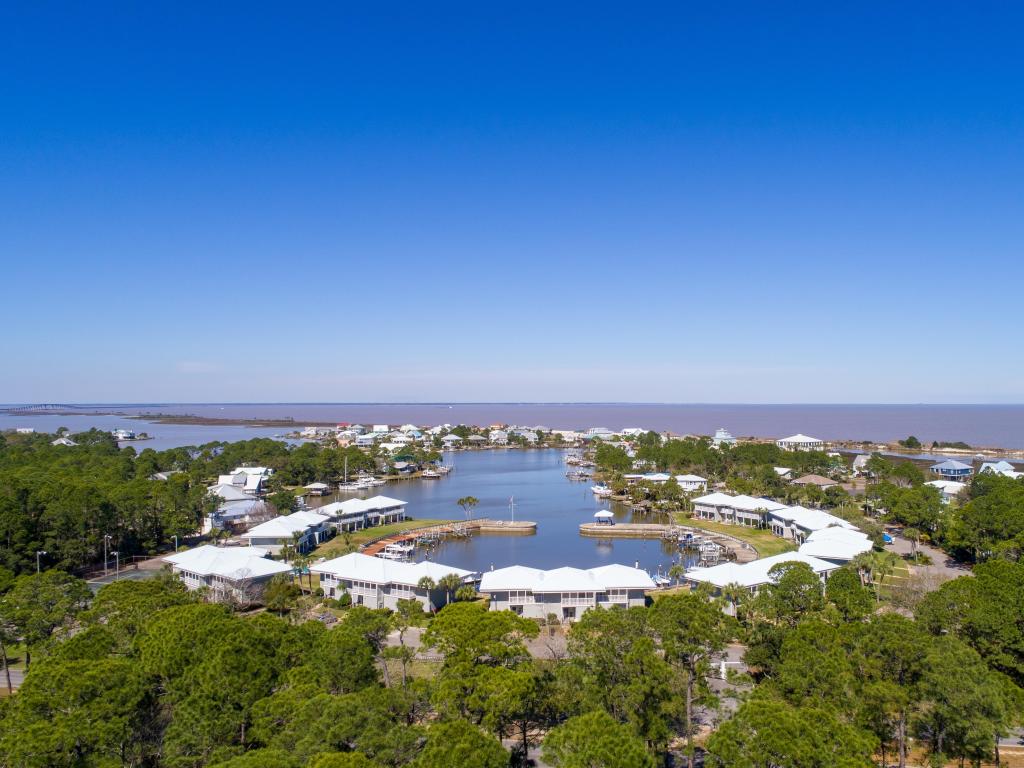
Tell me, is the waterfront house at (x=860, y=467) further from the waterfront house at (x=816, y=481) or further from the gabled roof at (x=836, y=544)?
the gabled roof at (x=836, y=544)

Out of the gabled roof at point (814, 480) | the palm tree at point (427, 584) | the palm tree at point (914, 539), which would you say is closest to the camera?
the palm tree at point (427, 584)

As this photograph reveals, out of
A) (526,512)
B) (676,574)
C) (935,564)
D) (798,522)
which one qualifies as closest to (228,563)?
(676,574)

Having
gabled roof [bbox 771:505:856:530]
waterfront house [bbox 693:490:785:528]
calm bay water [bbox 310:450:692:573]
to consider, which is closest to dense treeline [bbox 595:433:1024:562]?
gabled roof [bbox 771:505:856:530]

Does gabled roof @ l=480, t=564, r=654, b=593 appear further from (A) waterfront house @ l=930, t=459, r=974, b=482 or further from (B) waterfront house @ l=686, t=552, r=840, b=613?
(A) waterfront house @ l=930, t=459, r=974, b=482

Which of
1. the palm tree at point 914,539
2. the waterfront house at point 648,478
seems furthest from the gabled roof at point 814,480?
the palm tree at point 914,539

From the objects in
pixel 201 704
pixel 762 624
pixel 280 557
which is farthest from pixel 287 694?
pixel 280 557

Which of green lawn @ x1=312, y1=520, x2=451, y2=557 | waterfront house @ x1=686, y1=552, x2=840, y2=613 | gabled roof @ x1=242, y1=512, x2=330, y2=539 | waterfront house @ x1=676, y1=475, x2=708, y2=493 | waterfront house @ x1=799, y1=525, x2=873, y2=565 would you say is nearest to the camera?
waterfront house @ x1=686, y1=552, x2=840, y2=613
